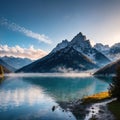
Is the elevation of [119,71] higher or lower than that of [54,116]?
higher

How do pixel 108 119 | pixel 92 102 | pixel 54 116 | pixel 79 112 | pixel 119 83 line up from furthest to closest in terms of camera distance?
pixel 92 102
pixel 119 83
pixel 79 112
pixel 54 116
pixel 108 119

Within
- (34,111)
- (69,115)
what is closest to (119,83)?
(69,115)

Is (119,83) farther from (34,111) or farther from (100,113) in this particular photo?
(34,111)

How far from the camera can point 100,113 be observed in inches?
2378

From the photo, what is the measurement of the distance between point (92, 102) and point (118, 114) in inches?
1017

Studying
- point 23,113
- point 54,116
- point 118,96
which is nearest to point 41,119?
point 54,116

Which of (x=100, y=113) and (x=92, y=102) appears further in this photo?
(x=92, y=102)

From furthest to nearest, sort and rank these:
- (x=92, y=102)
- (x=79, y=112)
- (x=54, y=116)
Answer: (x=92, y=102) → (x=79, y=112) → (x=54, y=116)

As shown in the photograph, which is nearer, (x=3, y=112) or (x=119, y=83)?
(x=3, y=112)

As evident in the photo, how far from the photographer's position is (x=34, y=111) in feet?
229

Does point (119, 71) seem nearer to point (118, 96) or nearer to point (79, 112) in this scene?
point (118, 96)

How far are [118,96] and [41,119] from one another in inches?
1077

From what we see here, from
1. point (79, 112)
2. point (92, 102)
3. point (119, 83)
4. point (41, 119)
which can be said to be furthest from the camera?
point (92, 102)

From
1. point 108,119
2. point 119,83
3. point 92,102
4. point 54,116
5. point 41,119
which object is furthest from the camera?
point 92,102
